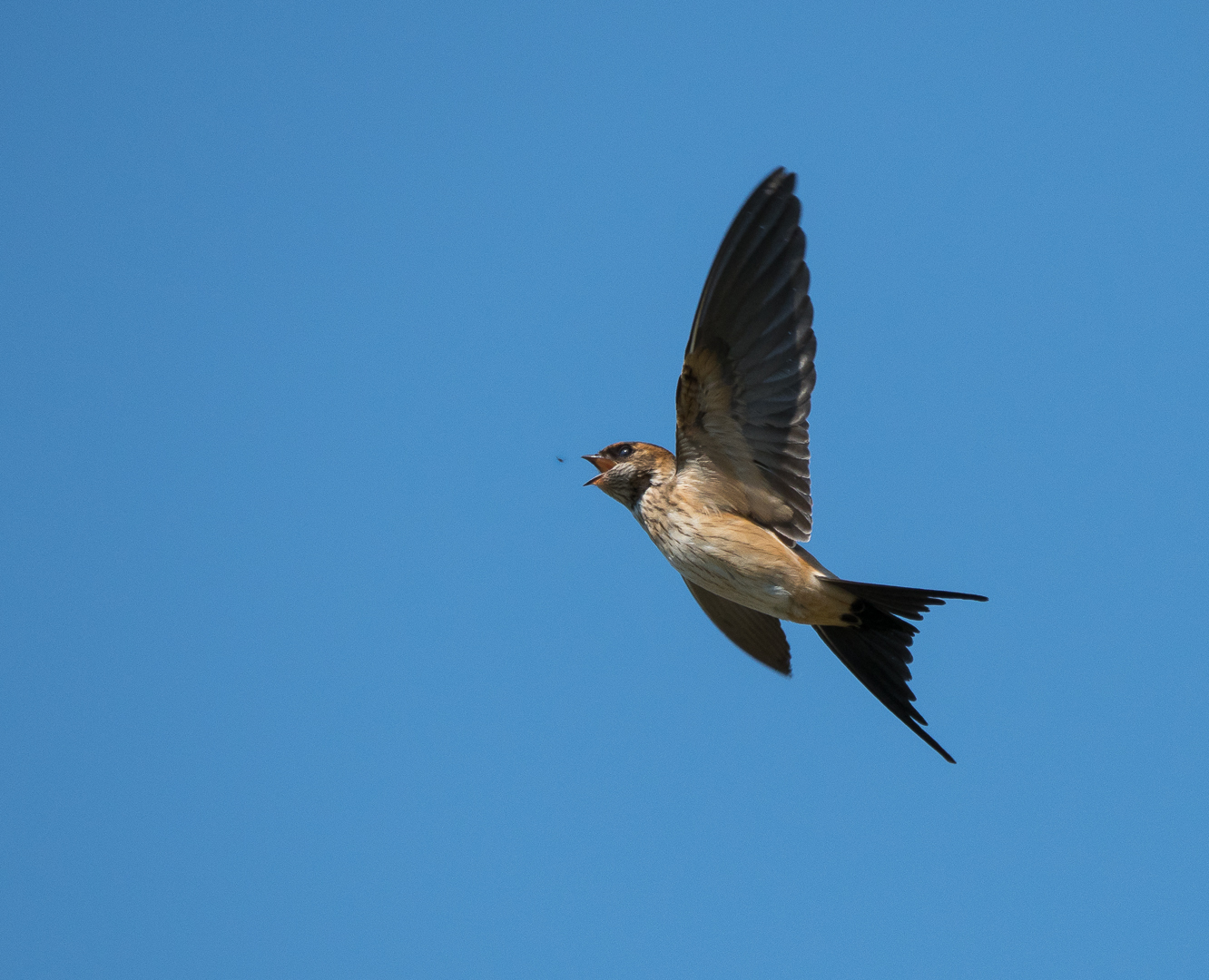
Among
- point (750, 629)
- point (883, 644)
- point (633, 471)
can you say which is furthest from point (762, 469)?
point (750, 629)

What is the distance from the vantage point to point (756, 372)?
5.73m

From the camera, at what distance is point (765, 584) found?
5.75 meters

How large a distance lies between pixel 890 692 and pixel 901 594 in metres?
0.57

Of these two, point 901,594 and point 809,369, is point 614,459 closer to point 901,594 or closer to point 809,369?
point 809,369

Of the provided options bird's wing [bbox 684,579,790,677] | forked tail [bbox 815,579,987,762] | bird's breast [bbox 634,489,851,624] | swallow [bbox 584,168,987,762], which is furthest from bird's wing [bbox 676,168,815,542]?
bird's wing [bbox 684,579,790,677]

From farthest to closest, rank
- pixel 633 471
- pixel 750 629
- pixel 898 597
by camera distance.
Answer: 1. pixel 750 629
2. pixel 633 471
3. pixel 898 597

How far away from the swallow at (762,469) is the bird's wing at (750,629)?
2.83ft

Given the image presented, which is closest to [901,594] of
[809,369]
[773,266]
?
[809,369]

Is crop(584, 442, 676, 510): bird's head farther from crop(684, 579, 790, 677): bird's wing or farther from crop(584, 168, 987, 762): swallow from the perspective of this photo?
crop(684, 579, 790, 677): bird's wing

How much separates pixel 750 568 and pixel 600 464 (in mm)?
1054

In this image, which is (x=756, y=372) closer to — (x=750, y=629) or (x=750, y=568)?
(x=750, y=568)

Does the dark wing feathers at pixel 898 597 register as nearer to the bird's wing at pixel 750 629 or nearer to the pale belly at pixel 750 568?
the pale belly at pixel 750 568

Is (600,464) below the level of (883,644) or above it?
above

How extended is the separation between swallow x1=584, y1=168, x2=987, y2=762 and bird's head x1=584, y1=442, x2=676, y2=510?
23 mm
